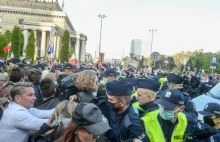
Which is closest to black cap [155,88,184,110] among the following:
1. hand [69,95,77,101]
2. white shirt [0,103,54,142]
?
hand [69,95,77,101]

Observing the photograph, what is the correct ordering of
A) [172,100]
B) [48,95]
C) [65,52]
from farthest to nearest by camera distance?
[65,52] < [48,95] < [172,100]

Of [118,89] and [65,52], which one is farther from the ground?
[118,89]

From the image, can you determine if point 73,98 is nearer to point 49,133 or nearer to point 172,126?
point 172,126

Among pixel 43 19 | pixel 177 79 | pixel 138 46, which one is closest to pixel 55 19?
pixel 43 19

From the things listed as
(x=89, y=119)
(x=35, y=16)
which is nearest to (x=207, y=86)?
(x=89, y=119)

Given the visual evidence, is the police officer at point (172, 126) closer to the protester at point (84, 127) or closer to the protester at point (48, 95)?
the protester at point (84, 127)

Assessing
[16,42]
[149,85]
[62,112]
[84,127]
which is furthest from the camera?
[16,42]

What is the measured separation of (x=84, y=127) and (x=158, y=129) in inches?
67.2

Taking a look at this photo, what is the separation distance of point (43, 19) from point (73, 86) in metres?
114

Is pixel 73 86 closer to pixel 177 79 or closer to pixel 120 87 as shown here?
pixel 120 87

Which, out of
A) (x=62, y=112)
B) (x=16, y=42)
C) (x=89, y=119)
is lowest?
(x=62, y=112)

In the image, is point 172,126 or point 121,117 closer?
point 121,117

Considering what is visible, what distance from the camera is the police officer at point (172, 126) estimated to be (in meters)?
4.59

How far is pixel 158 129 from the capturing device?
4.59 m
